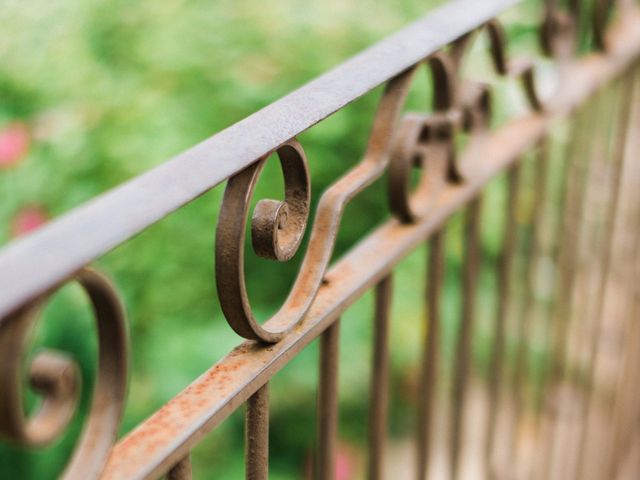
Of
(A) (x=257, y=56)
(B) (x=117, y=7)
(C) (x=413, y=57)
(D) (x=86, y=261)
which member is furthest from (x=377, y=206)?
(D) (x=86, y=261)

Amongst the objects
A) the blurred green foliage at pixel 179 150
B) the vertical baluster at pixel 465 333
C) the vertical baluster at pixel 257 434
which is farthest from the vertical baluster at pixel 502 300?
the vertical baluster at pixel 257 434

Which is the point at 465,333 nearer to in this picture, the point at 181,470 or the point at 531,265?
the point at 531,265

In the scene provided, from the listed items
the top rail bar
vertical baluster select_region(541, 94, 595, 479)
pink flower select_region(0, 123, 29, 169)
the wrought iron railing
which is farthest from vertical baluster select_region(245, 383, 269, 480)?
pink flower select_region(0, 123, 29, 169)

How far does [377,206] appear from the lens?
96.6 inches

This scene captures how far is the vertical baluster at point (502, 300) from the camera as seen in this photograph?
1.54 metres

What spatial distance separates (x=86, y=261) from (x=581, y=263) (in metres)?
1.69

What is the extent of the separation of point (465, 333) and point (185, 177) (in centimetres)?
86

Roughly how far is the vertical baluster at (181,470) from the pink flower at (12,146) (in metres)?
1.76

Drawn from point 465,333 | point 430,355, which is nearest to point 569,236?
point 465,333

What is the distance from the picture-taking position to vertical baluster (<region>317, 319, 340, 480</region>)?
3.45 ft

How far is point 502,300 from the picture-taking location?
1.57 m

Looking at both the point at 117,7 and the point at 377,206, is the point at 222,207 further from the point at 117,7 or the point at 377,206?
the point at 117,7

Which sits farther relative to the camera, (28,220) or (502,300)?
(28,220)

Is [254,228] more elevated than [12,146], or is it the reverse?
[12,146]
